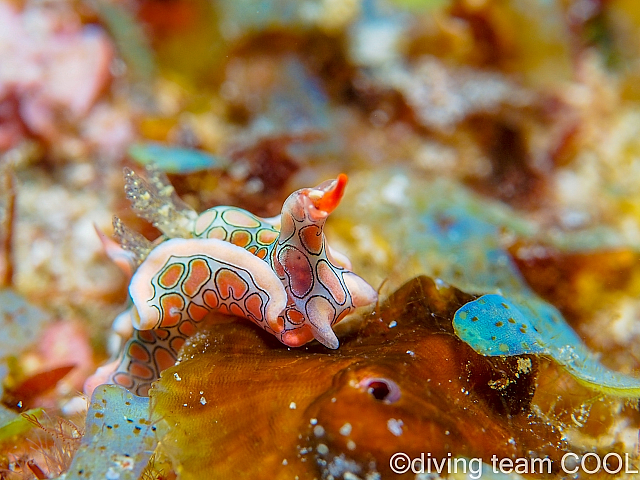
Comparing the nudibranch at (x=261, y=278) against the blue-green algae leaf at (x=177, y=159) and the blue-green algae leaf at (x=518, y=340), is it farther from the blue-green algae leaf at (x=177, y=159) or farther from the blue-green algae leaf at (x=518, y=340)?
the blue-green algae leaf at (x=177, y=159)

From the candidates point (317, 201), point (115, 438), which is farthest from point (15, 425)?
point (317, 201)

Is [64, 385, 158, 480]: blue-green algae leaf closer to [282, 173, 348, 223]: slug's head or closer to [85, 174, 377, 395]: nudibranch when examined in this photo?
[85, 174, 377, 395]: nudibranch

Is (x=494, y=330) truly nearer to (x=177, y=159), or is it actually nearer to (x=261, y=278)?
(x=261, y=278)

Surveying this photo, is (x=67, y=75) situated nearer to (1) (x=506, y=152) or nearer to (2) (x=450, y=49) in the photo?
(2) (x=450, y=49)

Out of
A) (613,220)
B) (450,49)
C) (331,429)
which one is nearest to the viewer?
(331,429)

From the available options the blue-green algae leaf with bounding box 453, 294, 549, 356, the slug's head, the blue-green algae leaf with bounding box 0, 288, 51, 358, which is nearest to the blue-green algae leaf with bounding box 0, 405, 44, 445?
the blue-green algae leaf with bounding box 0, 288, 51, 358

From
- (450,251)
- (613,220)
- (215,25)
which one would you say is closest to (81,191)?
(215,25)
